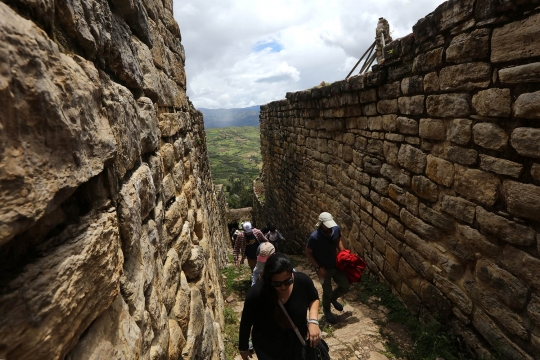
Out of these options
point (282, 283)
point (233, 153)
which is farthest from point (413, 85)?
point (233, 153)

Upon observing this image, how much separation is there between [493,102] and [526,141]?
424 mm

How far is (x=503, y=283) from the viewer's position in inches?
103

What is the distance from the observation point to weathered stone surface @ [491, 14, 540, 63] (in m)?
2.20

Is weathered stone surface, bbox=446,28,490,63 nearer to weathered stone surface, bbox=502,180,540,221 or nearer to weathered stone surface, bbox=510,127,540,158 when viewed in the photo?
weathered stone surface, bbox=510,127,540,158

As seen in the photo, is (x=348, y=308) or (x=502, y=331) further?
(x=348, y=308)

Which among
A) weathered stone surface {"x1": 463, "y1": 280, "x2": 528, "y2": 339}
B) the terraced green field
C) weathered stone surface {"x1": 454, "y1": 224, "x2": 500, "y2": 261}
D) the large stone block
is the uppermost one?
the large stone block

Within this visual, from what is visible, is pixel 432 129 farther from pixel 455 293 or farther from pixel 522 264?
pixel 455 293

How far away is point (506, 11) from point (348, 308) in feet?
12.6

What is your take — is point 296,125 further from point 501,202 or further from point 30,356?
point 30,356

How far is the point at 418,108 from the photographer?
3559 millimetres

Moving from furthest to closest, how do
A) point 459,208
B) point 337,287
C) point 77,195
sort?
point 337,287
point 459,208
point 77,195

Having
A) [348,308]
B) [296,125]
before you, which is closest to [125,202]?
[348,308]

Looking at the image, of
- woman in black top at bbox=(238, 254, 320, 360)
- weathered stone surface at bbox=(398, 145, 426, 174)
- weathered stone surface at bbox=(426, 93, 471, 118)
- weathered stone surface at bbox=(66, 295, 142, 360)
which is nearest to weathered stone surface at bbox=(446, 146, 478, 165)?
weathered stone surface at bbox=(426, 93, 471, 118)

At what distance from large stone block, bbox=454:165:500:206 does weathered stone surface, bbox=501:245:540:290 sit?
15.9 inches
